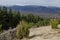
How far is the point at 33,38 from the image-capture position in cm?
1185

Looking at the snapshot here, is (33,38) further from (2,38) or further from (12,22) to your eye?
(12,22)

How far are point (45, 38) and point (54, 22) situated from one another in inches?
129

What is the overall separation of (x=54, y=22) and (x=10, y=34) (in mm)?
3353

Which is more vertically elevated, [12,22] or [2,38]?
[2,38]

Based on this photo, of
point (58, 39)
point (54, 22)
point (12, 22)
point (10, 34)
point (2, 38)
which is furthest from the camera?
point (12, 22)

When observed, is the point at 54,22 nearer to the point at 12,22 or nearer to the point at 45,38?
the point at 45,38

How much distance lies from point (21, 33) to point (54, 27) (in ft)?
9.37

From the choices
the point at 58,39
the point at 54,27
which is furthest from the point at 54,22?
the point at 58,39

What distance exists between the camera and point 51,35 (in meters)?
12.1

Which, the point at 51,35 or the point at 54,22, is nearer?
the point at 51,35

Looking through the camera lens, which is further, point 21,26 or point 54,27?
point 54,27

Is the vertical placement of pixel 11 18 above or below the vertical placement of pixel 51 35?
below

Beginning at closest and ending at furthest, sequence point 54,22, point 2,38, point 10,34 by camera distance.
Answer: point 2,38, point 10,34, point 54,22

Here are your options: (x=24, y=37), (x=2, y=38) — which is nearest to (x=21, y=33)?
(x=24, y=37)
